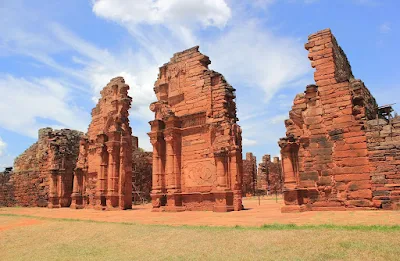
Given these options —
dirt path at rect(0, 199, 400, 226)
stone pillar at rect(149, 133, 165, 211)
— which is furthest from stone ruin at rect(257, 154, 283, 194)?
dirt path at rect(0, 199, 400, 226)

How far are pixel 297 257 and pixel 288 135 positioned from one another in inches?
287

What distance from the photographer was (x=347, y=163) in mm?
10609

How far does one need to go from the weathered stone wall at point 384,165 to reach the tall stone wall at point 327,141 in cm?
12

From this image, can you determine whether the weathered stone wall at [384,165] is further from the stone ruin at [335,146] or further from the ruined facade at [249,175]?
the ruined facade at [249,175]

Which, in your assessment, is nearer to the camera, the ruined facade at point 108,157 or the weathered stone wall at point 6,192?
the ruined facade at point 108,157

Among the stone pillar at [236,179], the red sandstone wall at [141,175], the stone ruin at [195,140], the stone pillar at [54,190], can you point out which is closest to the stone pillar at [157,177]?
the stone ruin at [195,140]

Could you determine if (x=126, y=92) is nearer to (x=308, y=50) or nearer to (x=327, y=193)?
(x=308, y=50)

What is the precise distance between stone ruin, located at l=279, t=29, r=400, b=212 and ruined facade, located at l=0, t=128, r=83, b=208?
17.6 m

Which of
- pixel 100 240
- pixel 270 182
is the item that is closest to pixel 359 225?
pixel 100 240

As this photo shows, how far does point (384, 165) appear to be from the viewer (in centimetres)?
992

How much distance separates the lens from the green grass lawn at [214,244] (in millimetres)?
5008

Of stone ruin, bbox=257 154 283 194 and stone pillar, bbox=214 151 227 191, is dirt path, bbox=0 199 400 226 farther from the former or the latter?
stone ruin, bbox=257 154 283 194

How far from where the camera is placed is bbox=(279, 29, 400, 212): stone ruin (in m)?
9.99

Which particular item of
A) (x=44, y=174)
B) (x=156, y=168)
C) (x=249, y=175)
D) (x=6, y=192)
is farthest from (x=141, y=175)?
(x=249, y=175)
